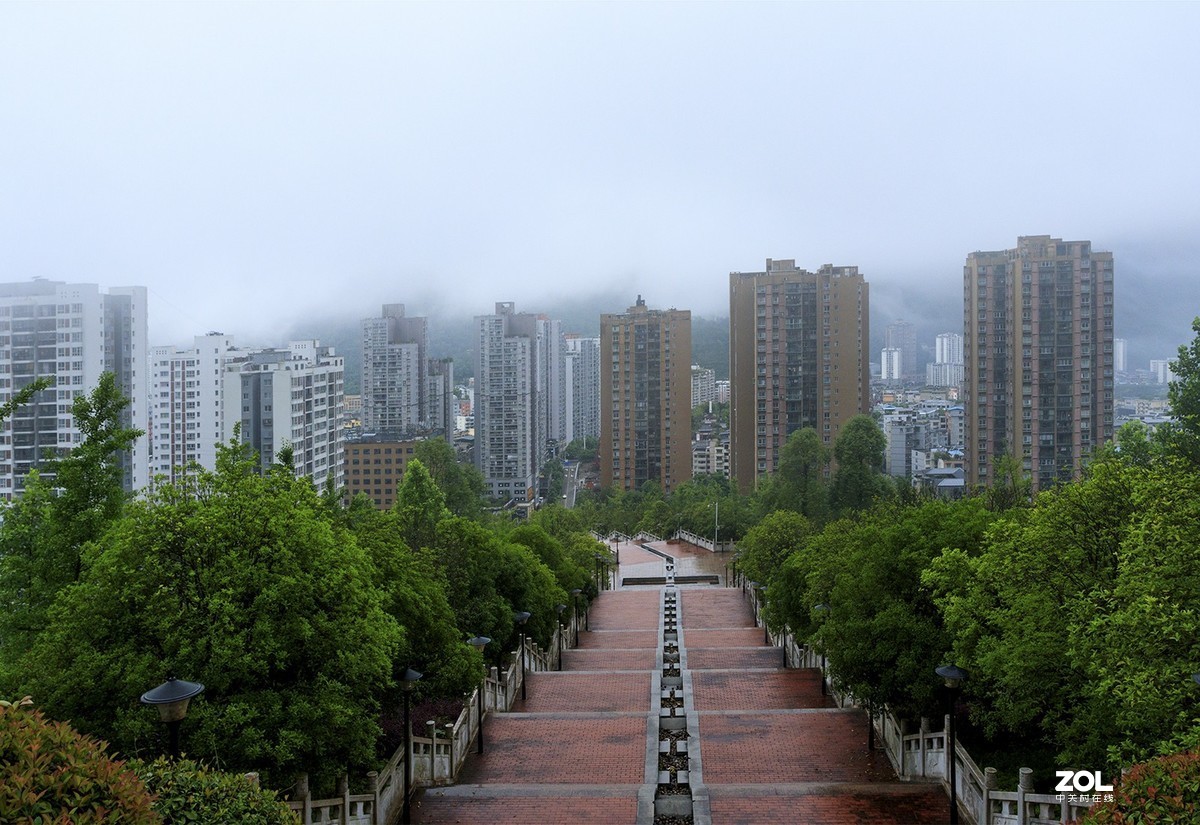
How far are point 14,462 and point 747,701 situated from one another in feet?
140

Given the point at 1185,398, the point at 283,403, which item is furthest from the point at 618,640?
the point at 283,403

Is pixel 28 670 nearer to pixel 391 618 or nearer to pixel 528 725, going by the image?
pixel 391 618

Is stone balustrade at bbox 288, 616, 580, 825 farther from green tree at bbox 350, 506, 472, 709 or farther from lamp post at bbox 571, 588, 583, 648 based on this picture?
lamp post at bbox 571, 588, 583, 648

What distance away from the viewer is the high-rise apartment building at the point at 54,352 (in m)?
49.5

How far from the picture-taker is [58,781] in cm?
436

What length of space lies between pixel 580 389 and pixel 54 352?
9745cm

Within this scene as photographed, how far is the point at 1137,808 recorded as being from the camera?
5.20m

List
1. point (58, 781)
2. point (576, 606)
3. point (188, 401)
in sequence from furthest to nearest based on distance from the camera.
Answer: point (188, 401)
point (576, 606)
point (58, 781)

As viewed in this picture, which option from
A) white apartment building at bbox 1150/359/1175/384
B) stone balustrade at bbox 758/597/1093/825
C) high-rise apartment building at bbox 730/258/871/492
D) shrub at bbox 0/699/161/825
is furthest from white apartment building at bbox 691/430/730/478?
shrub at bbox 0/699/161/825

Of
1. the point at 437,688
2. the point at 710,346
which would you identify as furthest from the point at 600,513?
the point at 710,346

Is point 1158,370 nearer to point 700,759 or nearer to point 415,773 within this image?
point 700,759

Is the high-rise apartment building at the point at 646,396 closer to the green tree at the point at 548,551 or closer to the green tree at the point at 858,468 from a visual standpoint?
the green tree at the point at 858,468

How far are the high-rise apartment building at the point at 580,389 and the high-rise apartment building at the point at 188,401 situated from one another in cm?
7241

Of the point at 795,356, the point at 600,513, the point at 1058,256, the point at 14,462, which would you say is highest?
the point at 1058,256
